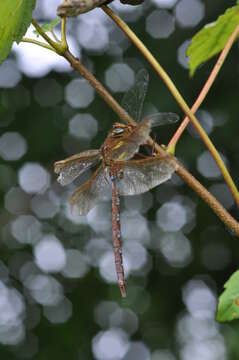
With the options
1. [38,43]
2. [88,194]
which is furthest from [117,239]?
[38,43]

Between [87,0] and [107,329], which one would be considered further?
[107,329]

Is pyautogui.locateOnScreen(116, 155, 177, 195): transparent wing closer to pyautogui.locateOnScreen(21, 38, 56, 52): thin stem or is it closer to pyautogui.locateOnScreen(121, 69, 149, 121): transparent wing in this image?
pyautogui.locateOnScreen(121, 69, 149, 121): transparent wing

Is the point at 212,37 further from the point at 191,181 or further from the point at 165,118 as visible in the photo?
the point at 191,181

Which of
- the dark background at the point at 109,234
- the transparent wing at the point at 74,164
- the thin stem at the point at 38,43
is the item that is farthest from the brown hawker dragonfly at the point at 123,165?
the dark background at the point at 109,234

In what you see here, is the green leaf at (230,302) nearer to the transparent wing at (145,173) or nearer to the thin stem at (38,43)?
the transparent wing at (145,173)

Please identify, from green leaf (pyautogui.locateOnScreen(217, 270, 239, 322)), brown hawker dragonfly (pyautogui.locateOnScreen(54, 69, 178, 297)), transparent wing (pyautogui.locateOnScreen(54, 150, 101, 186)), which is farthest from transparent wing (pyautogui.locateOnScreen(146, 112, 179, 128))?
green leaf (pyautogui.locateOnScreen(217, 270, 239, 322))

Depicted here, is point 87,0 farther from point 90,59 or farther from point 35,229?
point 35,229

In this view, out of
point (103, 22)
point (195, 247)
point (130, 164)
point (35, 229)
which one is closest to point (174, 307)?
point (195, 247)
